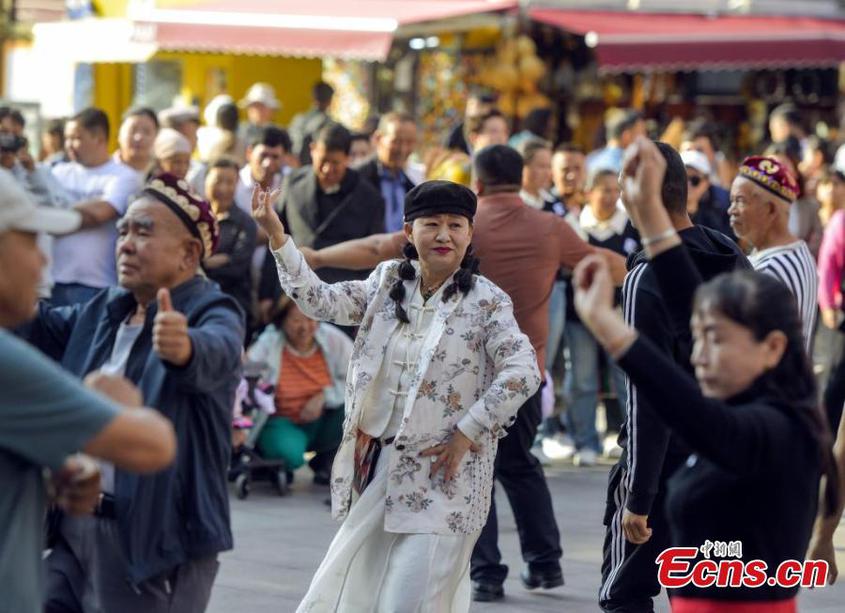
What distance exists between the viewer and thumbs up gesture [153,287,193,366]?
164 inches

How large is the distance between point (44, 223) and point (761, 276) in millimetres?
1589

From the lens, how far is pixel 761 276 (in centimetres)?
391

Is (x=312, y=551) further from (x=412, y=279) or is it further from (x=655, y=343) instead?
(x=655, y=343)

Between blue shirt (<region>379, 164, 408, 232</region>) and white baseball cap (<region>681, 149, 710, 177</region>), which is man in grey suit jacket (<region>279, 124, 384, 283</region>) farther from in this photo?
white baseball cap (<region>681, 149, 710, 177</region>)

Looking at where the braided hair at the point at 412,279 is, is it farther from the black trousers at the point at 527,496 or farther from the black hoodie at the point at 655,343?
the black trousers at the point at 527,496

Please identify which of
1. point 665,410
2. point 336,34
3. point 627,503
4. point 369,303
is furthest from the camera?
point 336,34

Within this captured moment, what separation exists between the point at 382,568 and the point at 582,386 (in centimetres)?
555

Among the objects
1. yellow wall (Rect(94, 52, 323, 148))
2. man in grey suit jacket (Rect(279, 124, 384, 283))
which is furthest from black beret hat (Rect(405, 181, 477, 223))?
yellow wall (Rect(94, 52, 323, 148))

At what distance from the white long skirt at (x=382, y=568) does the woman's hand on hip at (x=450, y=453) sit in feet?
0.50

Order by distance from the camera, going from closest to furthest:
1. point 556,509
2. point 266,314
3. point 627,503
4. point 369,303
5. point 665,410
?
point 665,410, point 627,503, point 369,303, point 556,509, point 266,314

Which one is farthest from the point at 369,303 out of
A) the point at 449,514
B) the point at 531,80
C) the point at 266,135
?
the point at 531,80

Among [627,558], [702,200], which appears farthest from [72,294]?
[627,558]

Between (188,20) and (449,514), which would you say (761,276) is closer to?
(449,514)

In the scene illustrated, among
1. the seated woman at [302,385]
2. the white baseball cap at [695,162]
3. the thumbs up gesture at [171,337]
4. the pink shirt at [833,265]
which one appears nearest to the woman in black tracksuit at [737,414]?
the thumbs up gesture at [171,337]
